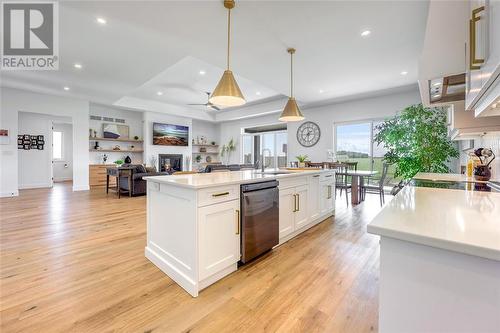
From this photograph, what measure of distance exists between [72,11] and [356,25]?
141 inches

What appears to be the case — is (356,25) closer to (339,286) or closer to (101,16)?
(339,286)

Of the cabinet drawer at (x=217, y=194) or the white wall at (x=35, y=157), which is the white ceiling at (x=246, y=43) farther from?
the white wall at (x=35, y=157)

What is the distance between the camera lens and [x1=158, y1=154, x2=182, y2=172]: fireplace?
27.6 feet

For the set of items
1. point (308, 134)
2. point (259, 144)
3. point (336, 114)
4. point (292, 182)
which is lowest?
point (292, 182)

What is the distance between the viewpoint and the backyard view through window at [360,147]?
20.4ft

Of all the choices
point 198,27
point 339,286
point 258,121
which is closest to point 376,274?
point 339,286

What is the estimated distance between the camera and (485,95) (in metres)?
0.94

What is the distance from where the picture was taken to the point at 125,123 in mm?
8250

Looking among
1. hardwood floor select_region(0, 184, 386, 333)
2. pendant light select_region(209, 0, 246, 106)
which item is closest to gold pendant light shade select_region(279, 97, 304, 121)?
pendant light select_region(209, 0, 246, 106)

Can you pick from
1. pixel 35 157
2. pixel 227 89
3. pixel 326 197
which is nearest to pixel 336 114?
pixel 326 197

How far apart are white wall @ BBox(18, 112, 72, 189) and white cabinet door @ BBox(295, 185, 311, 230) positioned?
29.2ft

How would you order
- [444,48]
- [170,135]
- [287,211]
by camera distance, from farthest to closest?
[170,135] < [287,211] < [444,48]

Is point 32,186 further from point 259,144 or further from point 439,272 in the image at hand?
point 439,272

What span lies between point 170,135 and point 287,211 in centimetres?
713
